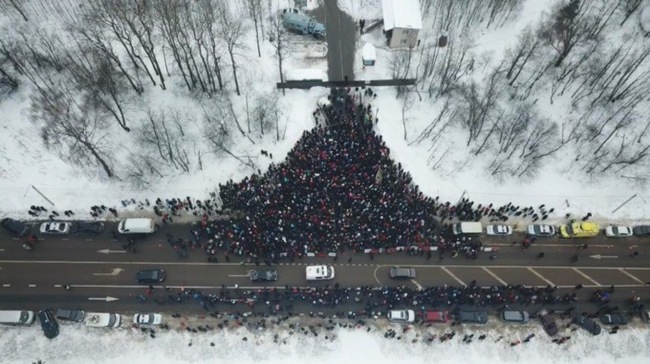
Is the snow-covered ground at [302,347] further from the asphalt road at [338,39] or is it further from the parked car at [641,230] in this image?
the asphalt road at [338,39]

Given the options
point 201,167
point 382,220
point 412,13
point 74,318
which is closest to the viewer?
point 74,318

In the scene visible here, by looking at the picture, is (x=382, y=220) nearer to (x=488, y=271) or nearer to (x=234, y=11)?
(x=488, y=271)

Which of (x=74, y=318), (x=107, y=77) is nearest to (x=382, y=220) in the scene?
(x=74, y=318)

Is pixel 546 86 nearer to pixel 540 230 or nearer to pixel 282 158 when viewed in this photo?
pixel 540 230

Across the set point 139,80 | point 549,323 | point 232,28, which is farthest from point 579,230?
point 139,80

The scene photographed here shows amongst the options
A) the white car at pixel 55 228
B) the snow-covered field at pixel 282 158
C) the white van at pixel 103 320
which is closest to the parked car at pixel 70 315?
the white van at pixel 103 320
